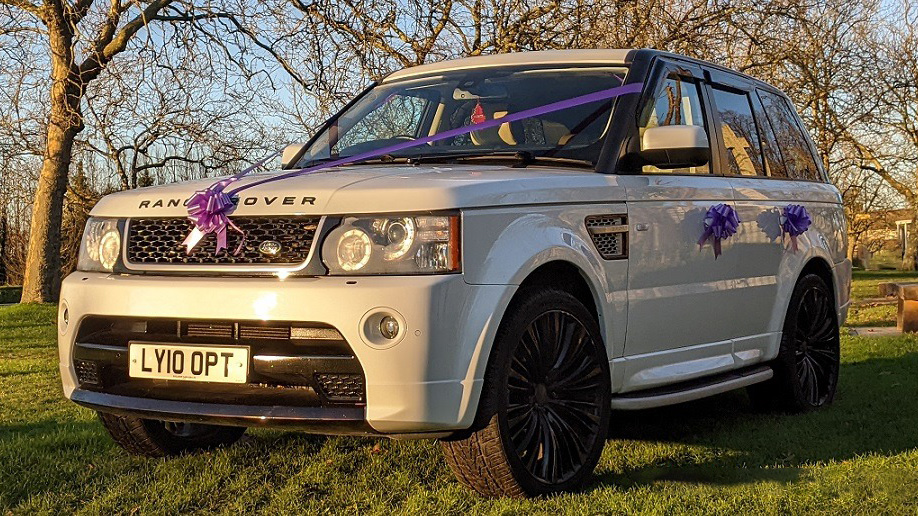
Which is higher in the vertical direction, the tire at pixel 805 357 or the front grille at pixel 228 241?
the front grille at pixel 228 241

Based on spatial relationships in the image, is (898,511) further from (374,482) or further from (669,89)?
(669,89)

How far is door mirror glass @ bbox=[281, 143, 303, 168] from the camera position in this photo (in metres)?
5.65

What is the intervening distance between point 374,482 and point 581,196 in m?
1.44

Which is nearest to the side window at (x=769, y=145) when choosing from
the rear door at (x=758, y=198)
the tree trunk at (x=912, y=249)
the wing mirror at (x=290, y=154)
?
the rear door at (x=758, y=198)

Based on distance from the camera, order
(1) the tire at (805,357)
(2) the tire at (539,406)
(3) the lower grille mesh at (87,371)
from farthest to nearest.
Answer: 1. (1) the tire at (805,357)
2. (3) the lower grille mesh at (87,371)
3. (2) the tire at (539,406)

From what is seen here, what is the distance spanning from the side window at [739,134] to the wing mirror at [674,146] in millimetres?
1024

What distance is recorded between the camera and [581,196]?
171 inches

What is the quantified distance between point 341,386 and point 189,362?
60cm

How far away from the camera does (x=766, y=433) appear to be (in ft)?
18.4

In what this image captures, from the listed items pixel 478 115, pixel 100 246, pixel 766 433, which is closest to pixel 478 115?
pixel 478 115

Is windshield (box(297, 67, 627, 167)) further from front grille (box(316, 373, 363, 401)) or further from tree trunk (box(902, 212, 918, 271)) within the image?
tree trunk (box(902, 212, 918, 271))

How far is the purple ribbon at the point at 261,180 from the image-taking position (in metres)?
3.94

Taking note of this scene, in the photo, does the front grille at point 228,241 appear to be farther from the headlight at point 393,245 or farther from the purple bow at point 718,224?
the purple bow at point 718,224

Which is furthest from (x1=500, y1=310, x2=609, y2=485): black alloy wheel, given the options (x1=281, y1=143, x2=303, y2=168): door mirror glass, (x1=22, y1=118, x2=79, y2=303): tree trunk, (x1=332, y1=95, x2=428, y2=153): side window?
(x1=22, y1=118, x2=79, y2=303): tree trunk
